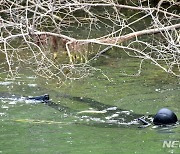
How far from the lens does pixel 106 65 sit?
14.1 meters

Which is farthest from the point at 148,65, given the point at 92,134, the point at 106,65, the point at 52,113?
the point at 92,134

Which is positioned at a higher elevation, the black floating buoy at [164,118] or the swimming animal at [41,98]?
the swimming animal at [41,98]

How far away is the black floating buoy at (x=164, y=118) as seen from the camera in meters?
8.83

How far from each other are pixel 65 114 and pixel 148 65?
4.47m

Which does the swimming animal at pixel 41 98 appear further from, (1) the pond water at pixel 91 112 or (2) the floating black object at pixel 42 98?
(1) the pond water at pixel 91 112

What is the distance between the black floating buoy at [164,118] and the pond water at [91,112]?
124mm

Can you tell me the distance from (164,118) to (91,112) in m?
1.50

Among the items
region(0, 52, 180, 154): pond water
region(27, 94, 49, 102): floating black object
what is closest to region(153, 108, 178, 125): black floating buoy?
region(0, 52, 180, 154): pond water

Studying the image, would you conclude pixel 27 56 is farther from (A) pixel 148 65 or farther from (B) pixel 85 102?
(B) pixel 85 102

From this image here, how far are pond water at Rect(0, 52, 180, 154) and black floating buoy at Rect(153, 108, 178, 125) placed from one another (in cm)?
12

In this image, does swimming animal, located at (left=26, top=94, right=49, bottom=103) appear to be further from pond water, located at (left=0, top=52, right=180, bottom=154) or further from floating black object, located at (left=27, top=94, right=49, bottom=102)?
pond water, located at (left=0, top=52, right=180, bottom=154)

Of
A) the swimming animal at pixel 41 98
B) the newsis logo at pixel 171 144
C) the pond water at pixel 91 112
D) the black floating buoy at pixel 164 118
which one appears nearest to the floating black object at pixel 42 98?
the swimming animal at pixel 41 98

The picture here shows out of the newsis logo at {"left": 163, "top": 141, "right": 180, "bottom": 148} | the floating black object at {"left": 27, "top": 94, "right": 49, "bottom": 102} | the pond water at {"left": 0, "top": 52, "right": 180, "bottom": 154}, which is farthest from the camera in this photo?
the floating black object at {"left": 27, "top": 94, "right": 49, "bottom": 102}

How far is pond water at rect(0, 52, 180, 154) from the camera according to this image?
8.00 m
